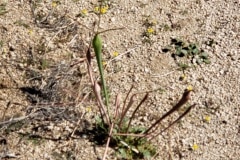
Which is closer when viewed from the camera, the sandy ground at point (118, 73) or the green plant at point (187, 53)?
the sandy ground at point (118, 73)

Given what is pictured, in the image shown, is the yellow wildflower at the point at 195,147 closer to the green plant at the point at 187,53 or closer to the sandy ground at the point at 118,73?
the sandy ground at the point at 118,73

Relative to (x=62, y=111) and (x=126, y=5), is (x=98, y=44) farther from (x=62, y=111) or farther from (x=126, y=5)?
(x=126, y=5)

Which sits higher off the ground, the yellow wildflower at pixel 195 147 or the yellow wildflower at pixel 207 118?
the yellow wildflower at pixel 207 118

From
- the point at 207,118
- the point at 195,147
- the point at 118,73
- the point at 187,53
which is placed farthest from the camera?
the point at 187,53

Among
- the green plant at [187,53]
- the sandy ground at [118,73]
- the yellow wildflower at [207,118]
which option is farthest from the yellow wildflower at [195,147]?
the green plant at [187,53]

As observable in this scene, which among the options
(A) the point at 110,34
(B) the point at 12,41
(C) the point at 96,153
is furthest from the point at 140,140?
(B) the point at 12,41

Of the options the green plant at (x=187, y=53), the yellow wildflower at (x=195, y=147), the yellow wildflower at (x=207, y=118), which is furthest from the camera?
the green plant at (x=187, y=53)

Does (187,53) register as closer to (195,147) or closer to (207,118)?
(207,118)

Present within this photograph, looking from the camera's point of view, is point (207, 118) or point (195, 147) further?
point (207, 118)

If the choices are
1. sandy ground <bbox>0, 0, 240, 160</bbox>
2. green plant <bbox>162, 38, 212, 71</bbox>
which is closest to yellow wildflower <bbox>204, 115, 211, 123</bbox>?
sandy ground <bbox>0, 0, 240, 160</bbox>

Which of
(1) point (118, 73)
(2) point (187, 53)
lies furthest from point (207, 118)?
(1) point (118, 73)
